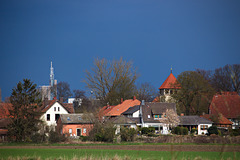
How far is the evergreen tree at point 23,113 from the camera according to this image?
44669 millimetres

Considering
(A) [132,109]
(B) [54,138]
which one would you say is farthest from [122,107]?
(B) [54,138]

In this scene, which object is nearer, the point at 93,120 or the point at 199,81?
the point at 93,120

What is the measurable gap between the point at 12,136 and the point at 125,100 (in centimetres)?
→ 3468

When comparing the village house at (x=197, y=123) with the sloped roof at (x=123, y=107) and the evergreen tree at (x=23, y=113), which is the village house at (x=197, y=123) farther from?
the evergreen tree at (x=23, y=113)

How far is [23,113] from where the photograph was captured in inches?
1815

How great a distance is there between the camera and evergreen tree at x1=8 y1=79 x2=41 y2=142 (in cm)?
4467

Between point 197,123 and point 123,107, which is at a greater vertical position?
point 123,107

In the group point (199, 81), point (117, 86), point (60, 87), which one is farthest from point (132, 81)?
point (60, 87)

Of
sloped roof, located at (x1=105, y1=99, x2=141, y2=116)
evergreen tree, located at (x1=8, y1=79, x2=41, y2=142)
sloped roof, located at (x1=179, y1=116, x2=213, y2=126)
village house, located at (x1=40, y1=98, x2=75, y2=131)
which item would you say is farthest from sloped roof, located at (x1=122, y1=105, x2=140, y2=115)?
evergreen tree, located at (x1=8, y1=79, x2=41, y2=142)

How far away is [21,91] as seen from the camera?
47.0 metres

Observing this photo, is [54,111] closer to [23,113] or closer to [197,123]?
[23,113]

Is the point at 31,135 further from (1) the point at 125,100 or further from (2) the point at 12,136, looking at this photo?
(1) the point at 125,100

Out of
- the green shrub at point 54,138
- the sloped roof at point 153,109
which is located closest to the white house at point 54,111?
the sloped roof at point 153,109

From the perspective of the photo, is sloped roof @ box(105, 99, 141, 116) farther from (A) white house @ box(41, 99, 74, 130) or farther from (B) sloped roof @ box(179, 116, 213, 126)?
(B) sloped roof @ box(179, 116, 213, 126)
